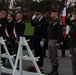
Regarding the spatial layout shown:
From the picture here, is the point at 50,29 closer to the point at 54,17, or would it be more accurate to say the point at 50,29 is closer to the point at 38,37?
the point at 54,17

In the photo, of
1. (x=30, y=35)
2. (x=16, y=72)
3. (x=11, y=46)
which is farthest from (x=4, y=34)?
(x=30, y=35)

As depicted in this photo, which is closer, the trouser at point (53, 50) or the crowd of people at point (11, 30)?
the trouser at point (53, 50)

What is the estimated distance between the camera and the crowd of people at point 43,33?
30.3ft

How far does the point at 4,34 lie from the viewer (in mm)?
11844

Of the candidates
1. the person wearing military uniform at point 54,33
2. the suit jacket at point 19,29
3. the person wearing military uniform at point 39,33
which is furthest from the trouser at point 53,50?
the suit jacket at point 19,29

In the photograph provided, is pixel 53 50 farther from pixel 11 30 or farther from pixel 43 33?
pixel 11 30

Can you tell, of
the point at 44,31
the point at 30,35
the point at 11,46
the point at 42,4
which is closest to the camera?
the point at 44,31

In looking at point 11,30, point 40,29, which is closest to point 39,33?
point 40,29

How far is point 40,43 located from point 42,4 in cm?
4412

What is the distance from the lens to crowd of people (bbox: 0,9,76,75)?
30.3 feet

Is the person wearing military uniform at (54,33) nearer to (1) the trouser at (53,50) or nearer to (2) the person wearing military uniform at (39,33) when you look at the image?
(1) the trouser at (53,50)

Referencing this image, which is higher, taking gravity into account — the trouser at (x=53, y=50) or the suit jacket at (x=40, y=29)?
the suit jacket at (x=40, y=29)

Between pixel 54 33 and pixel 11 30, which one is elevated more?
pixel 54 33

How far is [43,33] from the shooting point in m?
10.4
